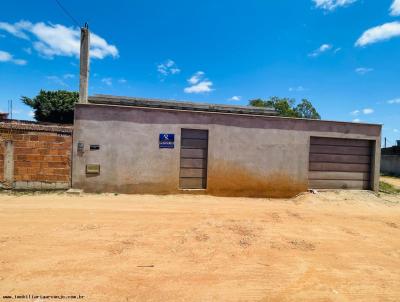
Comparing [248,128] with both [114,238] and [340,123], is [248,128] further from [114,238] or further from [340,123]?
[114,238]

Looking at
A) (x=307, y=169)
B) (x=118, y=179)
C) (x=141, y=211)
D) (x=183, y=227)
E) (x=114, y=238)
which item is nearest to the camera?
(x=114, y=238)

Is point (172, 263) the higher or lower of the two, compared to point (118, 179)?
lower

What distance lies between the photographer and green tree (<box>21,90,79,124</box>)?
2287cm

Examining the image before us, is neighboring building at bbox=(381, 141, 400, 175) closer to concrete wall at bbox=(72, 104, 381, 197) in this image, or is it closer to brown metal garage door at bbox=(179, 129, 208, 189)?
concrete wall at bbox=(72, 104, 381, 197)

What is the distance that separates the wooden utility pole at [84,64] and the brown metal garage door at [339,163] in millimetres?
8588

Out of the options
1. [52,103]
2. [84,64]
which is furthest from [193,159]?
[52,103]

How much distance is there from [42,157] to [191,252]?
5905 mm

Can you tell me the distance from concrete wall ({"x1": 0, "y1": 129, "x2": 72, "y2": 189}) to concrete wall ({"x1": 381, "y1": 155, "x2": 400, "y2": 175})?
25454 mm

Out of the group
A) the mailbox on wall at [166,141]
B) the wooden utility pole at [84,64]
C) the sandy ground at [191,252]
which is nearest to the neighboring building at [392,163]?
the sandy ground at [191,252]

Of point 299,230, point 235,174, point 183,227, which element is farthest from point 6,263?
point 235,174

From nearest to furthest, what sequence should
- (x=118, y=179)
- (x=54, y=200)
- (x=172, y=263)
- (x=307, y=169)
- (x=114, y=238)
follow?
(x=172, y=263)
(x=114, y=238)
(x=54, y=200)
(x=118, y=179)
(x=307, y=169)

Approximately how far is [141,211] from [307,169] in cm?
608

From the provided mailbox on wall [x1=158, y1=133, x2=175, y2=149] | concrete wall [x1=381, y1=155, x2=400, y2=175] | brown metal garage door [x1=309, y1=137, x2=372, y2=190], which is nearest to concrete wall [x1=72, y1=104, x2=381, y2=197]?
mailbox on wall [x1=158, y1=133, x2=175, y2=149]

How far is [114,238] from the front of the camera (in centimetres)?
405
